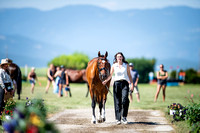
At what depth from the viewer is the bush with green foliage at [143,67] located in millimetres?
42250

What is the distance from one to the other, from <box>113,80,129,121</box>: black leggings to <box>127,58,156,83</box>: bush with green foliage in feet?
109

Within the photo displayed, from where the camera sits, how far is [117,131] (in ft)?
25.5

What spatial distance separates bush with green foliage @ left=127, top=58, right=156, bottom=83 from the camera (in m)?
42.2

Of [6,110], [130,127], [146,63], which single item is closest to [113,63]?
[130,127]

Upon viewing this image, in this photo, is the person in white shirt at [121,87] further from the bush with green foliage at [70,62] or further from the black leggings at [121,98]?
the bush with green foliage at [70,62]

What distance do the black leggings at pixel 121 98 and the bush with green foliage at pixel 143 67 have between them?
33.1 metres

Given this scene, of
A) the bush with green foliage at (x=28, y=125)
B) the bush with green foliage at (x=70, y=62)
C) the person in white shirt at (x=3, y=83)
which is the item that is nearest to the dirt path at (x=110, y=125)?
the person in white shirt at (x=3, y=83)

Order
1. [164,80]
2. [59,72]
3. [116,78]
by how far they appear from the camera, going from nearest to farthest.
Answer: [116,78], [164,80], [59,72]

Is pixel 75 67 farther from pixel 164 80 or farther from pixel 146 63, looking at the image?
pixel 164 80

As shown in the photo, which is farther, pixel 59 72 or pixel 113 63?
pixel 59 72

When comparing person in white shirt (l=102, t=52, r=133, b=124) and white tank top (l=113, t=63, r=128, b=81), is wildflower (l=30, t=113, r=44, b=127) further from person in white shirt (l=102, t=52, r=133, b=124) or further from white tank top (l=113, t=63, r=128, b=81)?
white tank top (l=113, t=63, r=128, b=81)

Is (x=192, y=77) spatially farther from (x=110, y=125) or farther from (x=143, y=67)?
(x=110, y=125)

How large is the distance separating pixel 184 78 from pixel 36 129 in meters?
41.5

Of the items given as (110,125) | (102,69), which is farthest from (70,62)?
(110,125)
